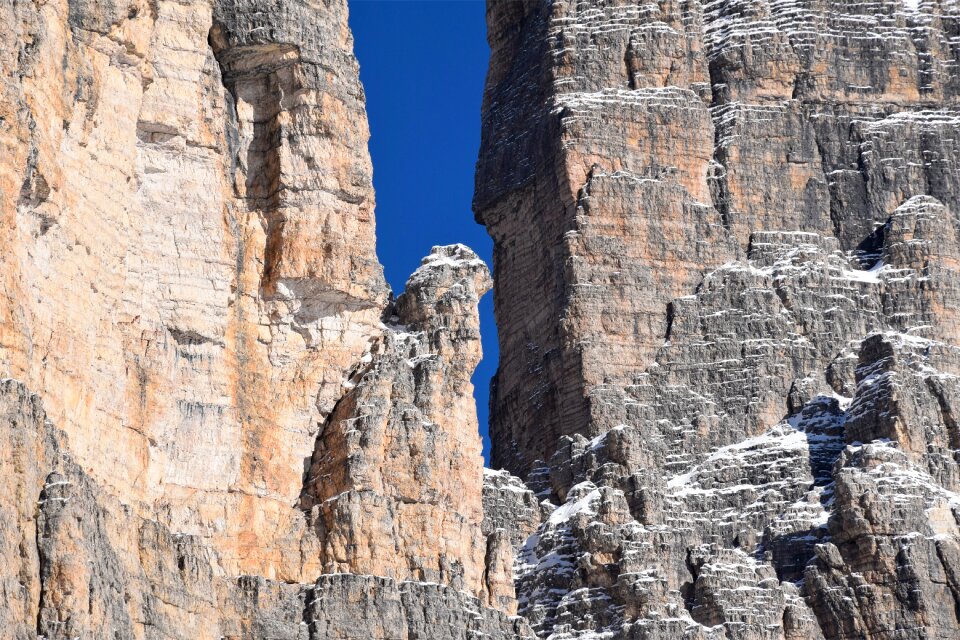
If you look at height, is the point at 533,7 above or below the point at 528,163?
above

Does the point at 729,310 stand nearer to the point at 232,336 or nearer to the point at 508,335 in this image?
the point at 508,335

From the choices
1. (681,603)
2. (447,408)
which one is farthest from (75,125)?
(681,603)

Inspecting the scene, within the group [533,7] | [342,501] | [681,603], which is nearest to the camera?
[342,501]

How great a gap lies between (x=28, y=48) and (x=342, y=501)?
62.7 ft

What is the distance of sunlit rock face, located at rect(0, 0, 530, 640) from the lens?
72.2 m

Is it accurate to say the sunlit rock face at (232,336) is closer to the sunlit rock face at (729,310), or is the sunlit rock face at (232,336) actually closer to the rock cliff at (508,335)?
the rock cliff at (508,335)

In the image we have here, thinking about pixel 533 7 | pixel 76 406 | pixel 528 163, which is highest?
pixel 533 7

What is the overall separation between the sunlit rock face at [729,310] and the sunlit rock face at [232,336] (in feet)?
77.9

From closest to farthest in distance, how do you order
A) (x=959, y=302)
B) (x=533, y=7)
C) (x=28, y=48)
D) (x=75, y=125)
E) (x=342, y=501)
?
(x=28, y=48)
(x=75, y=125)
(x=342, y=501)
(x=959, y=302)
(x=533, y=7)

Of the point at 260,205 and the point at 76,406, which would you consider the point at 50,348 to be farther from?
the point at 260,205

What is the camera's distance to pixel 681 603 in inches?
4341

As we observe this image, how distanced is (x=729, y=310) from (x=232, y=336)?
59336mm

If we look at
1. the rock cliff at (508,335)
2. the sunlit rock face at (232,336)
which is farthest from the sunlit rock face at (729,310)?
the sunlit rock face at (232,336)

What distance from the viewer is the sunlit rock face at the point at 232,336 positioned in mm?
72188
